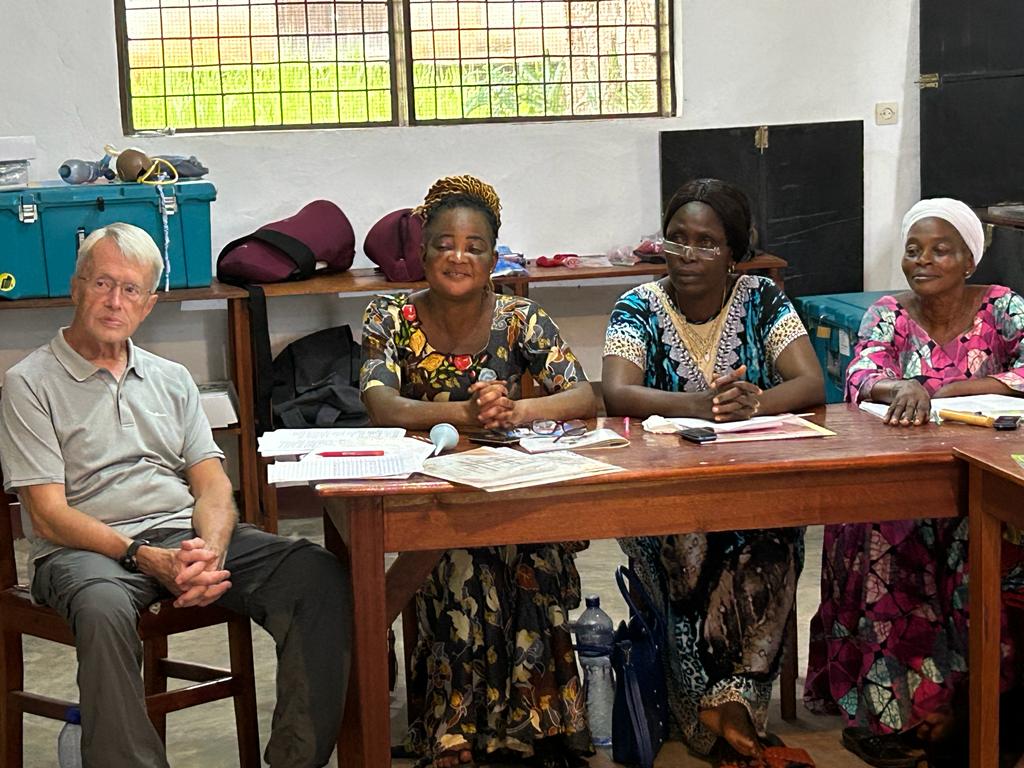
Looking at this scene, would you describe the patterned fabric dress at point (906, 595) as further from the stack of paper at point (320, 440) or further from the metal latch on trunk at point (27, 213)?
the metal latch on trunk at point (27, 213)

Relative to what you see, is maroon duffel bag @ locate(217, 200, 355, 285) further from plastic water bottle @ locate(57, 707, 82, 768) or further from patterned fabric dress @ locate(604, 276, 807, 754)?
plastic water bottle @ locate(57, 707, 82, 768)

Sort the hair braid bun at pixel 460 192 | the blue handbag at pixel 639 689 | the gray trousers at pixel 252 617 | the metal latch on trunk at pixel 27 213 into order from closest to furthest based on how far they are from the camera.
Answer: the gray trousers at pixel 252 617, the blue handbag at pixel 639 689, the hair braid bun at pixel 460 192, the metal latch on trunk at pixel 27 213

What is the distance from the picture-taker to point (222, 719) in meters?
3.86

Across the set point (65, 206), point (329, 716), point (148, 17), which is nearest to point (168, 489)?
point (329, 716)

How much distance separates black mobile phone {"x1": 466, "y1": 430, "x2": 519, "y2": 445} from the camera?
3227 millimetres

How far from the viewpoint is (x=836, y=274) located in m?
6.44

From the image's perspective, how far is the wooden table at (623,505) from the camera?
291 cm

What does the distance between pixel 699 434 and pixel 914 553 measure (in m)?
0.67

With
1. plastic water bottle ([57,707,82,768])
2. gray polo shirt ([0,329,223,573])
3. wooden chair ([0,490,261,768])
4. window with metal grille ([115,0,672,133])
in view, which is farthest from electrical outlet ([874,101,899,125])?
plastic water bottle ([57,707,82,768])

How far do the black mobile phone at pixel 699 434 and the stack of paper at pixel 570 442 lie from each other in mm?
130

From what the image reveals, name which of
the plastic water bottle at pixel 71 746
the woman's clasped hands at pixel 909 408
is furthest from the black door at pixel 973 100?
the plastic water bottle at pixel 71 746

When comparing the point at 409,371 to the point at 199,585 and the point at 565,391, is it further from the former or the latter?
the point at 199,585

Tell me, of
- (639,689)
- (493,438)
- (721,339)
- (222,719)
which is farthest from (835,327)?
(222,719)

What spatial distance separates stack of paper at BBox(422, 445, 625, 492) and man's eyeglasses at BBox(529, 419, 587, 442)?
17 cm
